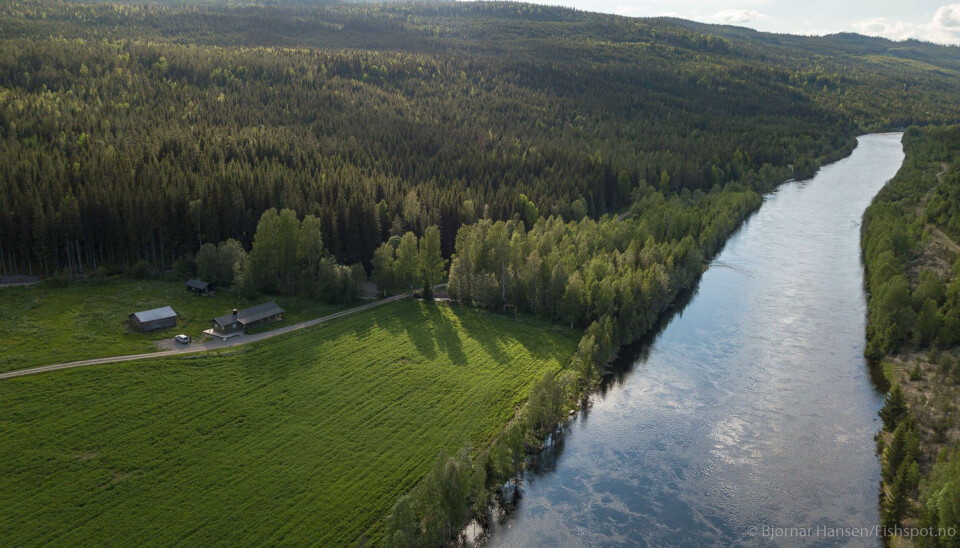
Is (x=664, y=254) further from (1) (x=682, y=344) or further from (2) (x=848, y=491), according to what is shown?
(2) (x=848, y=491)

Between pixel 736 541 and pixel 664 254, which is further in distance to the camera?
pixel 664 254

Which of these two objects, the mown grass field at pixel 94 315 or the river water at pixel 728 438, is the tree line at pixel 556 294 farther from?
the mown grass field at pixel 94 315

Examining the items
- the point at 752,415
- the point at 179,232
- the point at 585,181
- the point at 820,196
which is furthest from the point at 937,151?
the point at 179,232

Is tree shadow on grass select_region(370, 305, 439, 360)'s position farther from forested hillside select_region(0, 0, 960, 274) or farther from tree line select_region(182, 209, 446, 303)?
forested hillside select_region(0, 0, 960, 274)

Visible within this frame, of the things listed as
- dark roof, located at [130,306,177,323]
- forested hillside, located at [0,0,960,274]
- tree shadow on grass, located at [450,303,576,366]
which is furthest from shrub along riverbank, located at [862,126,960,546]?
dark roof, located at [130,306,177,323]

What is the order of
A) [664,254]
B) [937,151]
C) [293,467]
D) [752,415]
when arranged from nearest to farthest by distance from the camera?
[293,467]
[752,415]
[664,254]
[937,151]

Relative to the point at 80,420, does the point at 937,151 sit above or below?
above
